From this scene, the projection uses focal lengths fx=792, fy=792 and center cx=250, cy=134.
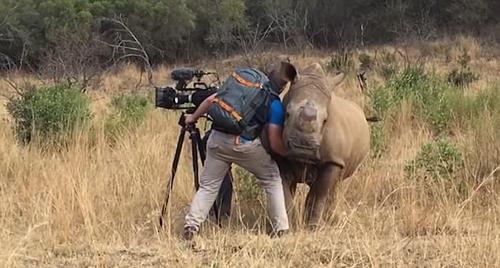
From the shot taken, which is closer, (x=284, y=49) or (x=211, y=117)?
(x=211, y=117)

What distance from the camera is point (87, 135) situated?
9703 millimetres

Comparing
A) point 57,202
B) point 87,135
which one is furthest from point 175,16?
point 57,202

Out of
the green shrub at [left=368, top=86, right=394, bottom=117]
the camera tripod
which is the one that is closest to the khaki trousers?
the camera tripod

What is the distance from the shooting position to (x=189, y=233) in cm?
595

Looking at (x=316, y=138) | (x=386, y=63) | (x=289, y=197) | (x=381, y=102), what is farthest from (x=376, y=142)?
(x=386, y=63)

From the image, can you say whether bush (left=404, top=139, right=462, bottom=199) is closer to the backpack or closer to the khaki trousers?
the khaki trousers

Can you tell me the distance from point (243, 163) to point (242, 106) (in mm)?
496

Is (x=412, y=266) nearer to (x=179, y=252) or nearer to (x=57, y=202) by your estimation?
(x=179, y=252)

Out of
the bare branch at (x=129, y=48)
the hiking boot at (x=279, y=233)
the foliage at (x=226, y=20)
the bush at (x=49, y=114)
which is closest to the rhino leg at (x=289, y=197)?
the hiking boot at (x=279, y=233)

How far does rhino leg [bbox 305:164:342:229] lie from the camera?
6.09 metres

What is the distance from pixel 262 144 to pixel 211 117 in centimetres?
44

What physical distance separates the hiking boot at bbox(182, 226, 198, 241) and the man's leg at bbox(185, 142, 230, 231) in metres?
0.05

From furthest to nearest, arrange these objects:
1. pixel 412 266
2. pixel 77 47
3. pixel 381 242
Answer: pixel 77 47 < pixel 381 242 < pixel 412 266

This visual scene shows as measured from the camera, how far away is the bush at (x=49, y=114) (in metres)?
9.75
